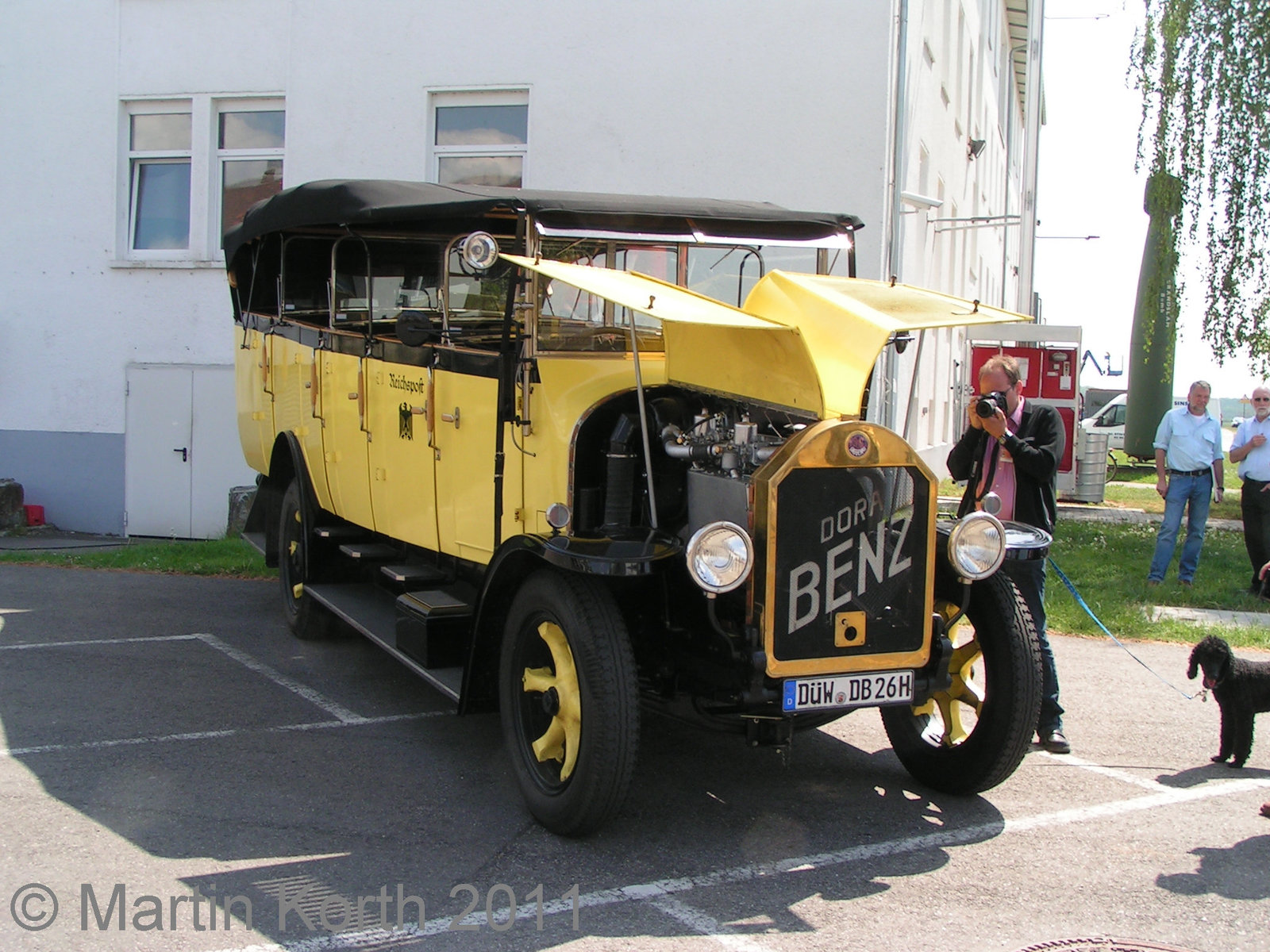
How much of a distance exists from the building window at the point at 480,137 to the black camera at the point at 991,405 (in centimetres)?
695

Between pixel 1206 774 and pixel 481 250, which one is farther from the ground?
pixel 481 250

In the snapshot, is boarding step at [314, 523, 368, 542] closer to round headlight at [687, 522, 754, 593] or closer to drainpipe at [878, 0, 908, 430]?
round headlight at [687, 522, 754, 593]

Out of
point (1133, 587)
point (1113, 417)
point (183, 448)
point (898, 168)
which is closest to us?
point (1133, 587)

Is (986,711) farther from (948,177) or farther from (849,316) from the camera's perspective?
(948,177)

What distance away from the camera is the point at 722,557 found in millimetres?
3924

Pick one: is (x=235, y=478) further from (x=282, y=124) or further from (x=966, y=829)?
(x=966, y=829)

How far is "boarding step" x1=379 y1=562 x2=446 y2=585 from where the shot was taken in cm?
580

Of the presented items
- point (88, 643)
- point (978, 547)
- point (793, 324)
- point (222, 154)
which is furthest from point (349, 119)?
point (978, 547)

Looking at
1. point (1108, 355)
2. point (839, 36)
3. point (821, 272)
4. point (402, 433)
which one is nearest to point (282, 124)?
point (839, 36)

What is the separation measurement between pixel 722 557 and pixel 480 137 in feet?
28.7

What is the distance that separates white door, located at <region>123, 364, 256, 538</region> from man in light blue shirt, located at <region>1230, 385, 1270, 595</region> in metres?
9.32

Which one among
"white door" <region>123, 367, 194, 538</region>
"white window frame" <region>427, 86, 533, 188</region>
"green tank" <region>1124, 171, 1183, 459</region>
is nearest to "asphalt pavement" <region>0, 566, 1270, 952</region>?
"white door" <region>123, 367, 194, 538</region>

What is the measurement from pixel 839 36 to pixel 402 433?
21.5 ft

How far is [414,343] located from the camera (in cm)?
506
